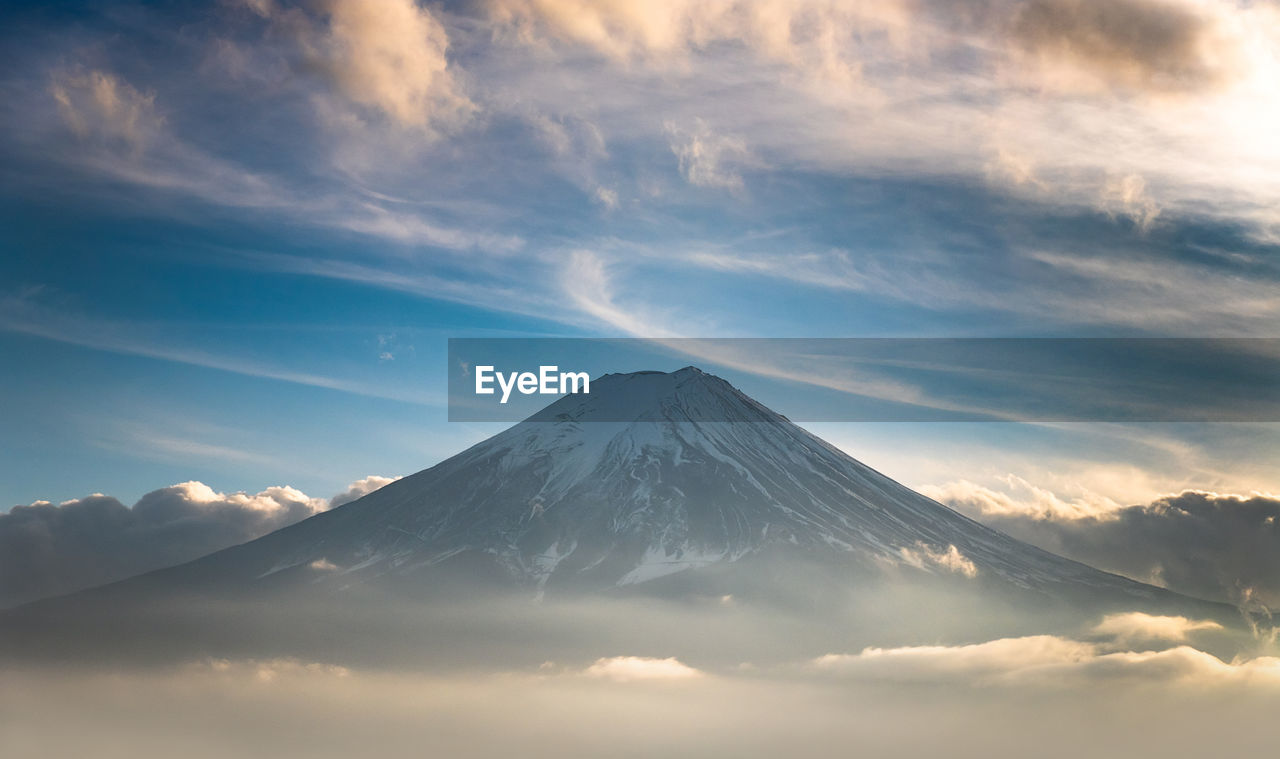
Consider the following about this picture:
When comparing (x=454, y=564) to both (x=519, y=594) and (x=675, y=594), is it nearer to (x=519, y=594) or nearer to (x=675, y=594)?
(x=519, y=594)

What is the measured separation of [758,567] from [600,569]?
3079 cm

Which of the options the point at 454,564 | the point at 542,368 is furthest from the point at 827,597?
the point at 542,368

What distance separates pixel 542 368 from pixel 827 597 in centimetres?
12033

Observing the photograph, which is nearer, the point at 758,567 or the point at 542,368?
the point at 542,368

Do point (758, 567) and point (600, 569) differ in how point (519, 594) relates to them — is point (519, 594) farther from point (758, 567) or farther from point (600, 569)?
point (758, 567)

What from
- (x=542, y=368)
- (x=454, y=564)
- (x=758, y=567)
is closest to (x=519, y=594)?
(x=454, y=564)

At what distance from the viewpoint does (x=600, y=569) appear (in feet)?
643

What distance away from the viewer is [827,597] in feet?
656

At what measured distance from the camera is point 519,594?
195 metres

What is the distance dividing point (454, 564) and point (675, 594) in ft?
142

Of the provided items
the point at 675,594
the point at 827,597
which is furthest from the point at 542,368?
the point at 827,597

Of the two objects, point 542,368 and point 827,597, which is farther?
point 827,597

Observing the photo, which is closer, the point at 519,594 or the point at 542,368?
the point at 542,368

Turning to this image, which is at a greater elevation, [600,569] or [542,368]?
[542,368]
